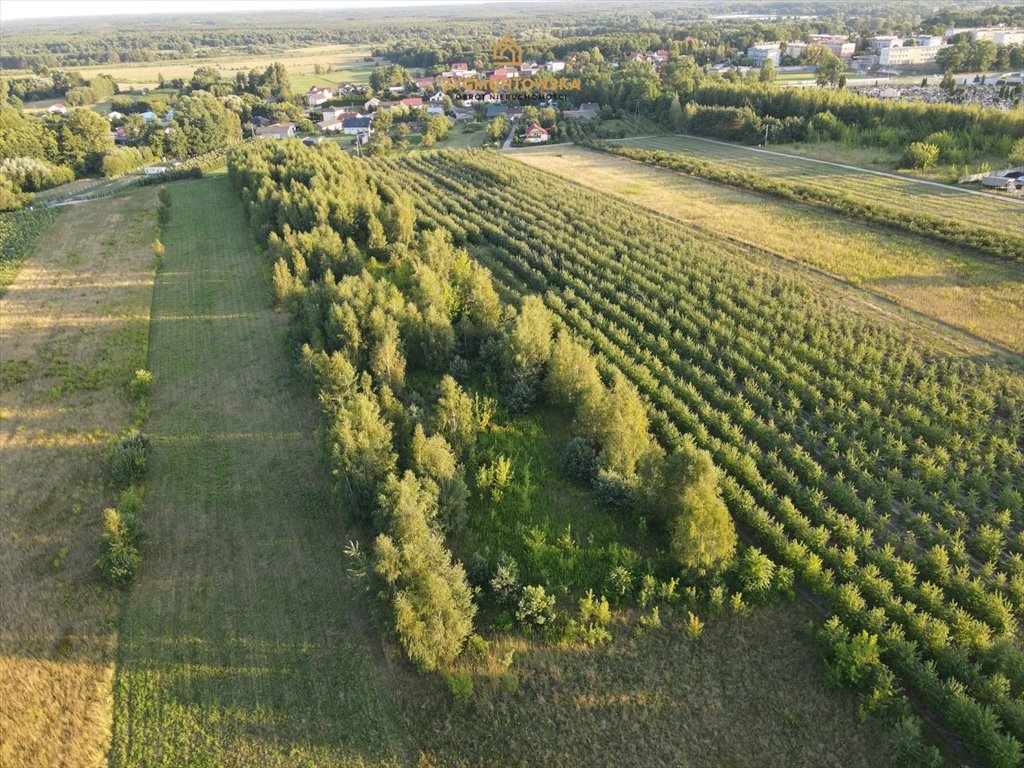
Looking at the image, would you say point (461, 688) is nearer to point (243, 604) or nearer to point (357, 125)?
point (243, 604)

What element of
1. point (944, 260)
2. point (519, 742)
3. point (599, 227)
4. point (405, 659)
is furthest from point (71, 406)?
point (944, 260)

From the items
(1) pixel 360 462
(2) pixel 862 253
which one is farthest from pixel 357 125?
(1) pixel 360 462

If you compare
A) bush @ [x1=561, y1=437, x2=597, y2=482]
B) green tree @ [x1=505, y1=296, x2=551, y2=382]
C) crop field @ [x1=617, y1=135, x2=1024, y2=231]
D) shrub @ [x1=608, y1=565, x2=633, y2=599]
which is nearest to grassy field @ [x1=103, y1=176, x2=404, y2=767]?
shrub @ [x1=608, y1=565, x2=633, y2=599]

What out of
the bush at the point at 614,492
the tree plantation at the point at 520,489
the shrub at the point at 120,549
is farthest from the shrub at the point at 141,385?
the bush at the point at 614,492

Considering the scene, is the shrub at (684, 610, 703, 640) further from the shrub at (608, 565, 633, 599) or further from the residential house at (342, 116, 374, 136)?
the residential house at (342, 116, 374, 136)

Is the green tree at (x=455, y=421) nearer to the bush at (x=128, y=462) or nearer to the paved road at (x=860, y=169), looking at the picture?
the bush at (x=128, y=462)

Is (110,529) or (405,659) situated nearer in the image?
(405,659)

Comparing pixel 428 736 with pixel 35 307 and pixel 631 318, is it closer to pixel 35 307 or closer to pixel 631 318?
pixel 631 318
